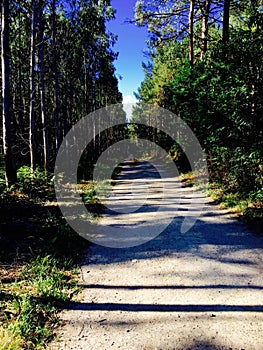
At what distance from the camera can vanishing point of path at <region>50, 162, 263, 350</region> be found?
9.20 ft

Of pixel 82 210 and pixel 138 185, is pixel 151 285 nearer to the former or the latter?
pixel 82 210

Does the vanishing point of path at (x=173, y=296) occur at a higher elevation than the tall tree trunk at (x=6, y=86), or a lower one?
lower

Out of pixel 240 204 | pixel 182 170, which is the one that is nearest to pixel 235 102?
pixel 240 204

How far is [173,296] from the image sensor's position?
3.55 m

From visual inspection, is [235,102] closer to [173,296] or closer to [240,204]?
[240,204]

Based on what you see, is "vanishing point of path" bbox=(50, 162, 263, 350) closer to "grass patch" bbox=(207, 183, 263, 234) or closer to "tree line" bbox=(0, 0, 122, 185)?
"grass patch" bbox=(207, 183, 263, 234)

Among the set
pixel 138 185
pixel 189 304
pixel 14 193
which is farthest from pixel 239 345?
pixel 138 185

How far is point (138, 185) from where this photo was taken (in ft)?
41.5

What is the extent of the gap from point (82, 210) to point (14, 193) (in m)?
2.77

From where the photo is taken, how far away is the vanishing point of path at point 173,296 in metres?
2.80

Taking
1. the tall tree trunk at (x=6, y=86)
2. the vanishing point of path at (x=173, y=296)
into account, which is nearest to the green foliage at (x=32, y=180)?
the tall tree trunk at (x=6, y=86)

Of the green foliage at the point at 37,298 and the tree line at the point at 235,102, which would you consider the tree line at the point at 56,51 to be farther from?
the green foliage at the point at 37,298

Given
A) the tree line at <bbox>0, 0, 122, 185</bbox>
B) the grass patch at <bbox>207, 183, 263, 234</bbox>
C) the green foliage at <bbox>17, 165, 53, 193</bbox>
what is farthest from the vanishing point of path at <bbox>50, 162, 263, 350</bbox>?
the tree line at <bbox>0, 0, 122, 185</bbox>

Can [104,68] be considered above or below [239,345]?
above
